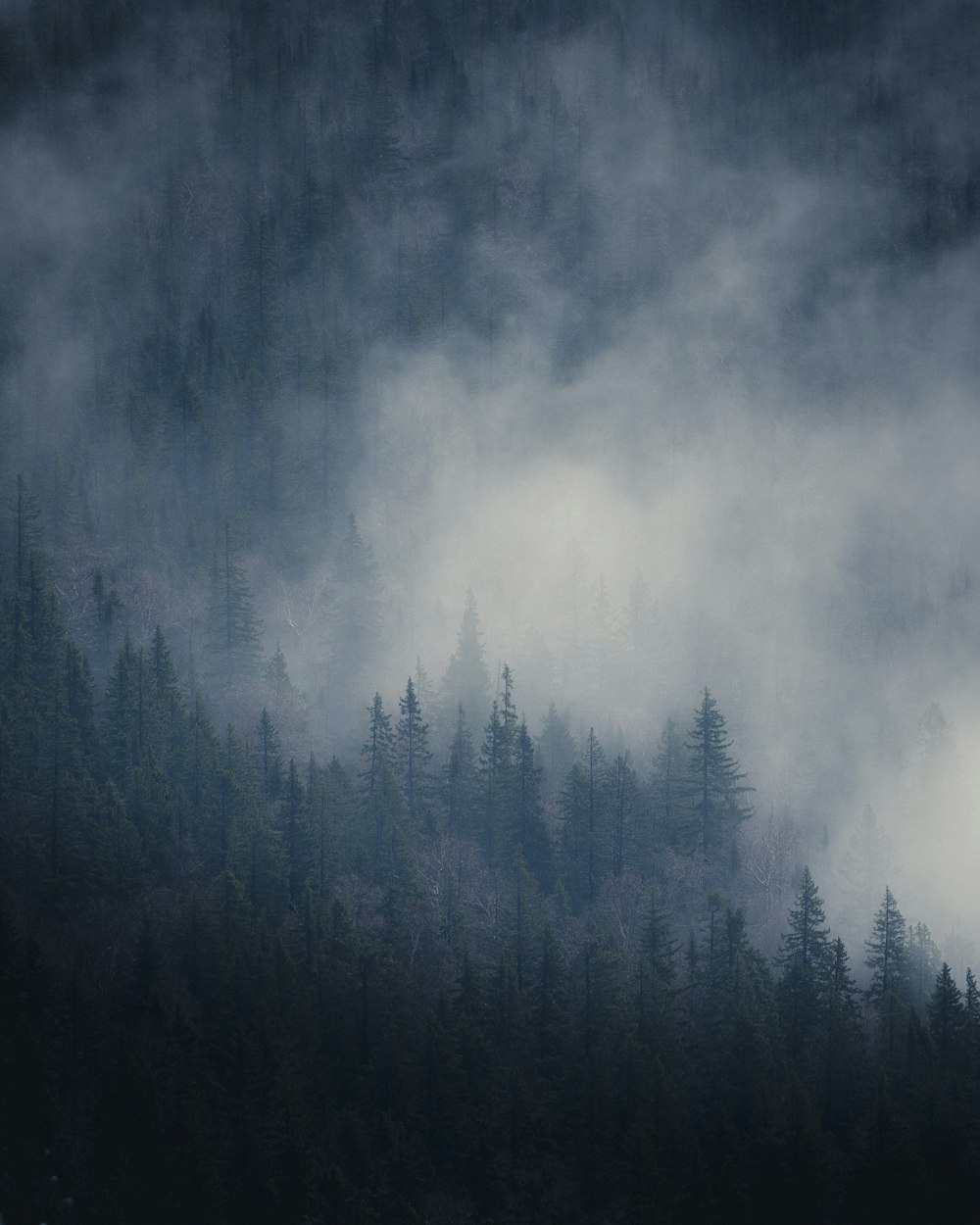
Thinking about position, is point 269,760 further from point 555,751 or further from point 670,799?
point 670,799

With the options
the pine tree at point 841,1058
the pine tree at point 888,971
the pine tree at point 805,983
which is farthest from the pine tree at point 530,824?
the pine tree at point 841,1058

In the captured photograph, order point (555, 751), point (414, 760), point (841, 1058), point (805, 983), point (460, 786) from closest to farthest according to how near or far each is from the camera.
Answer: point (841, 1058) < point (805, 983) < point (460, 786) < point (414, 760) < point (555, 751)

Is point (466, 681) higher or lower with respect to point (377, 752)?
higher

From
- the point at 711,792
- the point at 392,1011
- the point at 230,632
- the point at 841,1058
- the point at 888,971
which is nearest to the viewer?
the point at 392,1011

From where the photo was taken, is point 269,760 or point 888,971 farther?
point 269,760

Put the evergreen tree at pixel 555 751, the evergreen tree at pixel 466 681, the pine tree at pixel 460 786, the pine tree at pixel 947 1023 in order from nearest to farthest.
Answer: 1. the pine tree at pixel 947 1023
2. the pine tree at pixel 460 786
3. the evergreen tree at pixel 555 751
4. the evergreen tree at pixel 466 681

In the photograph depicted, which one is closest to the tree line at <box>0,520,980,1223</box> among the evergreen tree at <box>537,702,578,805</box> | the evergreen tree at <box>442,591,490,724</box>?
the evergreen tree at <box>537,702,578,805</box>

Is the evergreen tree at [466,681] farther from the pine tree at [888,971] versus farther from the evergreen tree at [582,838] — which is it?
the pine tree at [888,971]

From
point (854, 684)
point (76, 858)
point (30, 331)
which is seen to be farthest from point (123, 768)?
point (30, 331)

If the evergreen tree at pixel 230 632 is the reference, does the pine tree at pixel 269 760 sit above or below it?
below

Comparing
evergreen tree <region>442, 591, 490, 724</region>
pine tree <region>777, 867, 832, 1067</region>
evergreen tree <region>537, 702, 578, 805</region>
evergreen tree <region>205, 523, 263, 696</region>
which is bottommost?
pine tree <region>777, 867, 832, 1067</region>

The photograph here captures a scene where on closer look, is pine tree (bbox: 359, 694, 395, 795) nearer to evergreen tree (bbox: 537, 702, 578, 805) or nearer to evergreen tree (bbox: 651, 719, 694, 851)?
evergreen tree (bbox: 537, 702, 578, 805)

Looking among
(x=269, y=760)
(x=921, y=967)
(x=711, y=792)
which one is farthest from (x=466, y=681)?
(x=921, y=967)

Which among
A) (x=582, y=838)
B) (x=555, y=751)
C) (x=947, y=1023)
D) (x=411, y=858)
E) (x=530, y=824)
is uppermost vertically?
(x=555, y=751)
